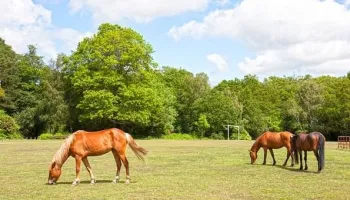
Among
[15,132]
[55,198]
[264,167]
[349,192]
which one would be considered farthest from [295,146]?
[15,132]

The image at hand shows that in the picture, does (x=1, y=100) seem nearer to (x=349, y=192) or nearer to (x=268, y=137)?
(x=268, y=137)

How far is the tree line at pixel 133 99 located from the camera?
53.7 meters

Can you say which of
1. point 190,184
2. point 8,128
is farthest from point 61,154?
point 8,128

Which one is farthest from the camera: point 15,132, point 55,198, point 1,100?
point 1,100

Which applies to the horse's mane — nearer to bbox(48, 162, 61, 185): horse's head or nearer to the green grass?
bbox(48, 162, 61, 185): horse's head

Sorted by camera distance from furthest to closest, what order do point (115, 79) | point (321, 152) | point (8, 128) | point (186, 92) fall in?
point (186, 92) → point (8, 128) → point (115, 79) → point (321, 152)

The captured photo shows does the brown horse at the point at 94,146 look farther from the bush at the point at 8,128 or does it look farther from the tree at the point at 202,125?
the tree at the point at 202,125

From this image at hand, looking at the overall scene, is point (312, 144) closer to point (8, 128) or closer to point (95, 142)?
point (95, 142)

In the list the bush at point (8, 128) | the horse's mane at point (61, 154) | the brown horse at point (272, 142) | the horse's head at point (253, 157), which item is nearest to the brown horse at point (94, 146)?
the horse's mane at point (61, 154)

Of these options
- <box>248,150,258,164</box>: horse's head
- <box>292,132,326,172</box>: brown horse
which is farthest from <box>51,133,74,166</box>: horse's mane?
<box>292,132,326,172</box>: brown horse

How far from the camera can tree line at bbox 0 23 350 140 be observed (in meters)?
53.7

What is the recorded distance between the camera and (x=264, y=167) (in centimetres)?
1748

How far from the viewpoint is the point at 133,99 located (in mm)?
53156

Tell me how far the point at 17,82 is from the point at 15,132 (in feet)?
38.7
